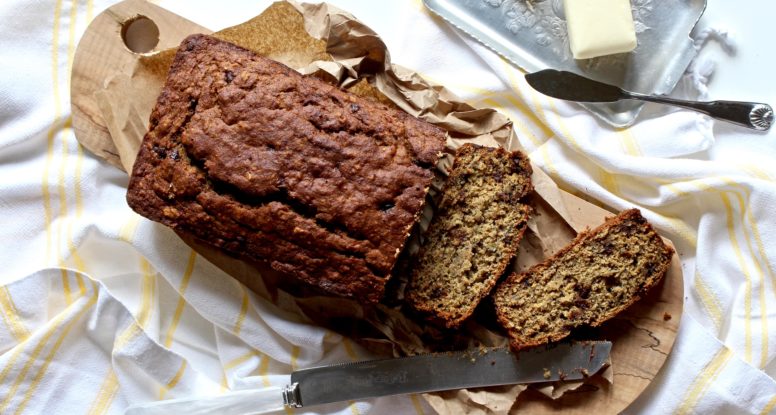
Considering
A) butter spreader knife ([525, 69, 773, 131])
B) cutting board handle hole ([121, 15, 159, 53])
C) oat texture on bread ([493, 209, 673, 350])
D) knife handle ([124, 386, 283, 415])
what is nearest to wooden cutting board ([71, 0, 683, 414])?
cutting board handle hole ([121, 15, 159, 53])

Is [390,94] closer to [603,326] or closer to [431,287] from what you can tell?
[431,287]

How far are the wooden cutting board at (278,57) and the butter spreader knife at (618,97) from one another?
442 mm

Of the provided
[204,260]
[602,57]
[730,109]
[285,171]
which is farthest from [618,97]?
[204,260]

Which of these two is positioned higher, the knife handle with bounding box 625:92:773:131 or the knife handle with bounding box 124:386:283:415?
the knife handle with bounding box 625:92:773:131

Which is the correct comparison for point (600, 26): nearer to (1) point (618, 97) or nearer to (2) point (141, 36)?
(1) point (618, 97)

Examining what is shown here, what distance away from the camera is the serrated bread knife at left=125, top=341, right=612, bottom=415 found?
3307mm

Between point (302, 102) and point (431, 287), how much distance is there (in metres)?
1.06

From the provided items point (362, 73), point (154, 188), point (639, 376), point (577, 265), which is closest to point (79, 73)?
point (154, 188)

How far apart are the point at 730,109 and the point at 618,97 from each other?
54cm

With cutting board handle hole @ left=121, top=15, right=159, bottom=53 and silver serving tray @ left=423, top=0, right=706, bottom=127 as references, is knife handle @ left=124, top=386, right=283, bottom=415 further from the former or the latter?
silver serving tray @ left=423, top=0, right=706, bottom=127

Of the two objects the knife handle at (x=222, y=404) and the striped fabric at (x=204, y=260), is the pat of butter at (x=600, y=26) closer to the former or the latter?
the striped fabric at (x=204, y=260)

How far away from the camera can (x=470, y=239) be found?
3336 millimetres

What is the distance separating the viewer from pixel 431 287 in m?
3.34

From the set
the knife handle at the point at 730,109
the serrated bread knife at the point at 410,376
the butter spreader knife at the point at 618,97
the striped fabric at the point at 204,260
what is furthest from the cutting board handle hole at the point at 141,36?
the knife handle at the point at 730,109
